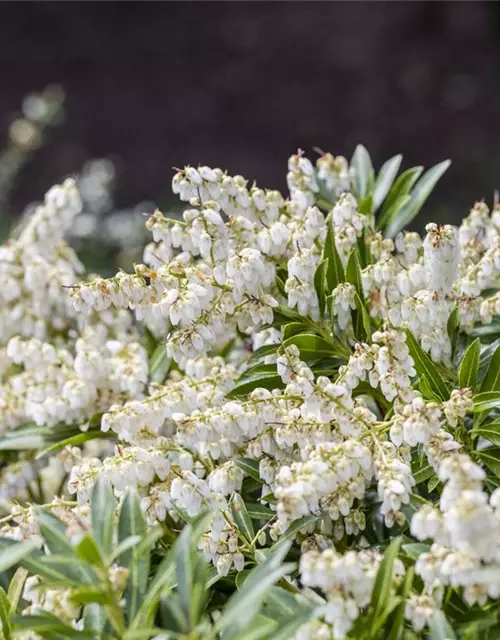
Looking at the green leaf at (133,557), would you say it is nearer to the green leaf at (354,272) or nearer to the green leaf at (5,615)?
the green leaf at (5,615)

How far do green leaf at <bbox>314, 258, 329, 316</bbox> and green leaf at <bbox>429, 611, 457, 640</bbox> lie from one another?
0.50m

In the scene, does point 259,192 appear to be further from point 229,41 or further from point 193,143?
point 229,41

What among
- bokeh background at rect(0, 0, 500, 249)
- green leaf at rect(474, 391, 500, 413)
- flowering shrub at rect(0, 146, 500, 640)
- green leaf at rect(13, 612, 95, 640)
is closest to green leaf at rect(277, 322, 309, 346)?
flowering shrub at rect(0, 146, 500, 640)

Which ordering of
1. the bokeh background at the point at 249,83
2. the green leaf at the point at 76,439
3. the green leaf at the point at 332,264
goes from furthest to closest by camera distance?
the bokeh background at the point at 249,83 < the green leaf at the point at 76,439 < the green leaf at the point at 332,264

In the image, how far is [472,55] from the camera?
664 centimetres

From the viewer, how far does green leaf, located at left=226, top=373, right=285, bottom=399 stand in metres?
1.24

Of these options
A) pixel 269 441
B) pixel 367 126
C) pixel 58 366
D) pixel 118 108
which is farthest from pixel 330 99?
pixel 269 441

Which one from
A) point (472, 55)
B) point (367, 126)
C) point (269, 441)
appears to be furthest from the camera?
point (472, 55)

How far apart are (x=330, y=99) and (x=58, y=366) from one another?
5.27 m

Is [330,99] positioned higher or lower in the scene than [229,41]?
lower

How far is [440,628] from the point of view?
0.90 m

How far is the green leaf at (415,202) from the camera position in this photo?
5.07 feet

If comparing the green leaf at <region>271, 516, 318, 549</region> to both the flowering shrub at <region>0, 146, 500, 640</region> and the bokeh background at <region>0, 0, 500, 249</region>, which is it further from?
the bokeh background at <region>0, 0, 500, 249</region>

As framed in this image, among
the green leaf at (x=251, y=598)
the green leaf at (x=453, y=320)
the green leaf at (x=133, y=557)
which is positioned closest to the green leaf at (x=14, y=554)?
the green leaf at (x=133, y=557)
